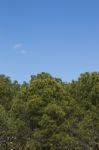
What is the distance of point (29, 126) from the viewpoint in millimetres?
58344

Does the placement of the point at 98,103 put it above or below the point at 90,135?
above

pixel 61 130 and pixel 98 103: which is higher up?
pixel 98 103

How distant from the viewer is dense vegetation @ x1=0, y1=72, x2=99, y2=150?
184 ft

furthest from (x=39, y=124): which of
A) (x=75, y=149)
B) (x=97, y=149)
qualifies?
(x=97, y=149)

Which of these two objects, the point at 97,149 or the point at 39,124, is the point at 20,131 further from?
the point at 97,149

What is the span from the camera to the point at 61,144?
183 feet

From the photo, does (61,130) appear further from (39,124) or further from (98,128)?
(98,128)

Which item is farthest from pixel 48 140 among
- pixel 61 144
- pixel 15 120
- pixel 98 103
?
pixel 98 103

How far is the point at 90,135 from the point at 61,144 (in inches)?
220

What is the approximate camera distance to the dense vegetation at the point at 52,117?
184ft

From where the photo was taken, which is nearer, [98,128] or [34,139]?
[34,139]

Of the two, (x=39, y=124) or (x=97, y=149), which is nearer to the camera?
(x=39, y=124)

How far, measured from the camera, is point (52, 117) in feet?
186

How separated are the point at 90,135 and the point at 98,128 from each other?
1612mm
